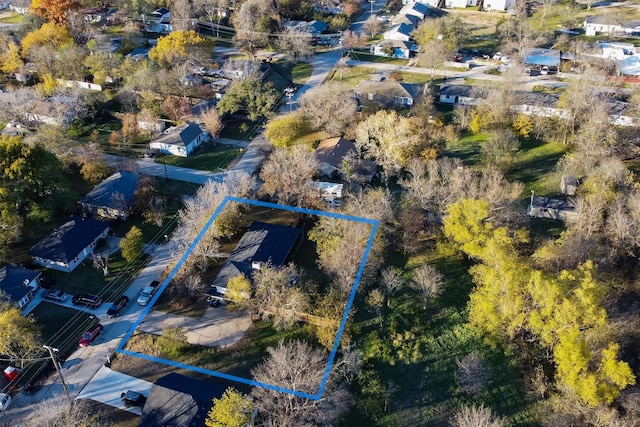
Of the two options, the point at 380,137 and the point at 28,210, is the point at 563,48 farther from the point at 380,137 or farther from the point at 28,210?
the point at 28,210

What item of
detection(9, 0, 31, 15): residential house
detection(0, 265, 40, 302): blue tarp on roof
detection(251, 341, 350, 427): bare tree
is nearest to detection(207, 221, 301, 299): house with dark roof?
detection(251, 341, 350, 427): bare tree

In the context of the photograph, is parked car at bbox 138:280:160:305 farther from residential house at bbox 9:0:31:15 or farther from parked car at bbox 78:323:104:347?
residential house at bbox 9:0:31:15

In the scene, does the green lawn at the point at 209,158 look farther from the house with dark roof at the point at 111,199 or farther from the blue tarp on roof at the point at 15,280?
the blue tarp on roof at the point at 15,280

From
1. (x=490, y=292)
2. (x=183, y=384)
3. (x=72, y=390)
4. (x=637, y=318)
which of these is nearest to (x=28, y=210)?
(x=72, y=390)

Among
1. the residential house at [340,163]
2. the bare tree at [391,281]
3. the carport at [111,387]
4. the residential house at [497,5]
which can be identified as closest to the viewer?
the carport at [111,387]

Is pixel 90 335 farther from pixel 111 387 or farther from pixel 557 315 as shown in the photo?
pixel 557 315

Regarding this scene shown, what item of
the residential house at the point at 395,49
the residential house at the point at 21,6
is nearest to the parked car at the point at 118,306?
the residential house at the point at 395,49
